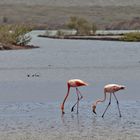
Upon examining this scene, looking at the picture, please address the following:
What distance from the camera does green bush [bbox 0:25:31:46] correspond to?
5984cm

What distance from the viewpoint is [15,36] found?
60.2 meters

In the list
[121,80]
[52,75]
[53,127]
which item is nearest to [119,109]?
[53,127]

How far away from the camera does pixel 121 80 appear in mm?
24359

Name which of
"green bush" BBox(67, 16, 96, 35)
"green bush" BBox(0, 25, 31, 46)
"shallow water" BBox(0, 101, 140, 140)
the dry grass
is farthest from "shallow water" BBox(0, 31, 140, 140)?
the dry grass

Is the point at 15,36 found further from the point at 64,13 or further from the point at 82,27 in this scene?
the point at 64,13

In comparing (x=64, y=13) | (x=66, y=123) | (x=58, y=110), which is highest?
(x=64, y=13)

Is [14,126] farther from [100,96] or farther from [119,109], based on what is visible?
[100,96]

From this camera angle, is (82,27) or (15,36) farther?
(82,27)

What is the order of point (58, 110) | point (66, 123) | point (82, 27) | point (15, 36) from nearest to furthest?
point (66, 123), point (58, 110), point (15, 36), point (82, 27)

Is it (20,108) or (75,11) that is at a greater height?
(75,11)

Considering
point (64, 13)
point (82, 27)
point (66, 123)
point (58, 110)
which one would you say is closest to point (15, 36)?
point (82, 27)

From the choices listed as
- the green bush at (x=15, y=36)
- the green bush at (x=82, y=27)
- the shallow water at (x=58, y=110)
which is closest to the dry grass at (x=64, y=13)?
the green bush at (x=82, y=27)

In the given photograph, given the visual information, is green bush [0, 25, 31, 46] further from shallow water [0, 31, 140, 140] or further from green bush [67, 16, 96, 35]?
green bush [67, 16, 96, 35]

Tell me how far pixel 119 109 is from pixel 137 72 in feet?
41.3
